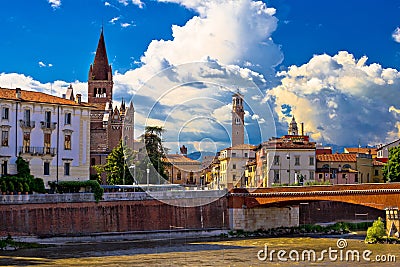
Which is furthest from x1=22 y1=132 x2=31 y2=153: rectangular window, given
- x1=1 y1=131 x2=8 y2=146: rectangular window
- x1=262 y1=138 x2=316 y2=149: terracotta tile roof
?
x1=262 y1=138 x2=316 y2=149: terracotta tile roof

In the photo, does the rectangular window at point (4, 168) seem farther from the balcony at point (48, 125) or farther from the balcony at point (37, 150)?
the balcony at point (48, 125)

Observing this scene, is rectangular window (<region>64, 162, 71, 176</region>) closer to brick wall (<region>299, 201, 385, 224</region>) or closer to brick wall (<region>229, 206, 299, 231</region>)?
brick wall (<region>229, 206, 299, 231</region>)

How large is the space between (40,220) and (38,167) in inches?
425

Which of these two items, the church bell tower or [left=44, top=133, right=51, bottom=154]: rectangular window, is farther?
the church bell tower

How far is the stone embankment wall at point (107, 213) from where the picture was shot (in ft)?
174

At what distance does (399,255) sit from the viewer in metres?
45.7

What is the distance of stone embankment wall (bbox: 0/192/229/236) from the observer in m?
53.0

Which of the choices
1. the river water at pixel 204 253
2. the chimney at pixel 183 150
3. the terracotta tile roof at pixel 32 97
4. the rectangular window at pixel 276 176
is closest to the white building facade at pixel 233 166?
the chimney at pixel 183 150

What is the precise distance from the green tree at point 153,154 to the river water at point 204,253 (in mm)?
22572

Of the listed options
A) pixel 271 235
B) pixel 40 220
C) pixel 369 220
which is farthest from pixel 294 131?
pixel 40 220

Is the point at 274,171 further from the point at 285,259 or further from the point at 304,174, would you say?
the point at 285,259

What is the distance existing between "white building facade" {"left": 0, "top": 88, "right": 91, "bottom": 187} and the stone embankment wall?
891cm

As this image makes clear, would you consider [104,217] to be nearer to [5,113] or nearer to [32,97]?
[5,113]

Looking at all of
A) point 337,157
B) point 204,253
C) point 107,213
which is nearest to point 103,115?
point 337,157
